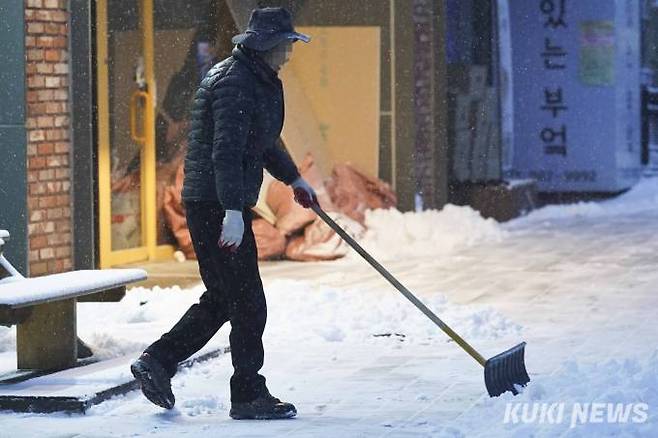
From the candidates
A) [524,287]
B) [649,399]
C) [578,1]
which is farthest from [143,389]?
[578,1]

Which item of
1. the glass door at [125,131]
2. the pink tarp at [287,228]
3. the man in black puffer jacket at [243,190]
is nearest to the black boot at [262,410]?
the man in black puffer jacket at [243,190]

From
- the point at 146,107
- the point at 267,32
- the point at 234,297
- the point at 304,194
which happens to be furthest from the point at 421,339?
the point at 146,107

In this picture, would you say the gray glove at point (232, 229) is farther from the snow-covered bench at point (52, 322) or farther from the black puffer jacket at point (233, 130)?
the snow-covered bench at point (52, 322)

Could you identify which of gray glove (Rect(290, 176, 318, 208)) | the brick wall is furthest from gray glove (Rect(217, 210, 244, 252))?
the brick wall

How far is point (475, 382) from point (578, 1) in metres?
15.7

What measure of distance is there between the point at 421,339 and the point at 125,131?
18.9 ft

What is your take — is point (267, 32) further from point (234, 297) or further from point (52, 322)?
point (52, 322)

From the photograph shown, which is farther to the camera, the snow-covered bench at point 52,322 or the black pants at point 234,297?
the snow-covered bench at point 52,322

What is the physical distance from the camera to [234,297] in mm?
6973

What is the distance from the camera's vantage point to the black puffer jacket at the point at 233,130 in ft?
22.2

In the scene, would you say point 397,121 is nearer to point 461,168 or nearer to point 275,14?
point 461,168

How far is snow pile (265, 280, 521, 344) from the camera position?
9750mm

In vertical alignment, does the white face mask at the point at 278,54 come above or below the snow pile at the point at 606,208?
above

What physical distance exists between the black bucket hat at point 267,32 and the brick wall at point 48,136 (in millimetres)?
4426
